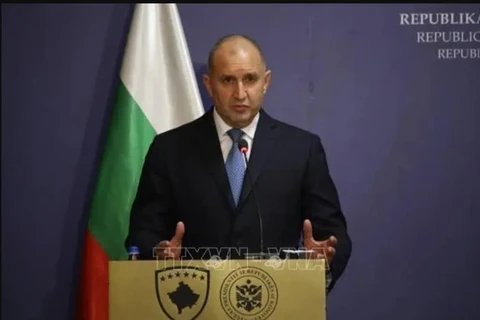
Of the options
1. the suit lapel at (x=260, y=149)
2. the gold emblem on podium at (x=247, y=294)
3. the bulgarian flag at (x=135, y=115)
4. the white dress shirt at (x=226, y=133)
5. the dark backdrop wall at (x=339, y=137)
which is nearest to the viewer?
the gold emblem on podium at (x=247, y=294)

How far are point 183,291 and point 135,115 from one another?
1.19 metres

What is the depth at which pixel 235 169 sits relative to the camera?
2467 mm

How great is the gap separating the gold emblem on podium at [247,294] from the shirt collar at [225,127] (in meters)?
0.82

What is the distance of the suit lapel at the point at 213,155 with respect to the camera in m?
2.47

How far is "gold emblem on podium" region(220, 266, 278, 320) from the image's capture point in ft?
5.90

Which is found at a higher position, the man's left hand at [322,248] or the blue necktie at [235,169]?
the blue necktie at [235,169]

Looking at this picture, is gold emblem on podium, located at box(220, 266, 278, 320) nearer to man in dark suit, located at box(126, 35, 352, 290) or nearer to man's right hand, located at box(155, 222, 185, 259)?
man's right hand, located at box(155, 222, 185, 259)

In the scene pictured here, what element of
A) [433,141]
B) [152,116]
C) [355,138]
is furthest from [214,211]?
[433,141]

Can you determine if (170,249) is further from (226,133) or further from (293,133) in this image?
(293,133)

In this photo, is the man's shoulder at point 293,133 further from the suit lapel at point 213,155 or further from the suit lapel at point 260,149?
the suit lapel at point 213,155

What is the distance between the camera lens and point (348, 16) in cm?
306

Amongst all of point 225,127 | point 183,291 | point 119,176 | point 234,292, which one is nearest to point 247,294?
point 234,292

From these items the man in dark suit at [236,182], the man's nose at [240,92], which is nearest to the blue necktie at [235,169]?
the man in dark suit at [236,182]

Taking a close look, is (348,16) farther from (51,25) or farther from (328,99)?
(51,25)
